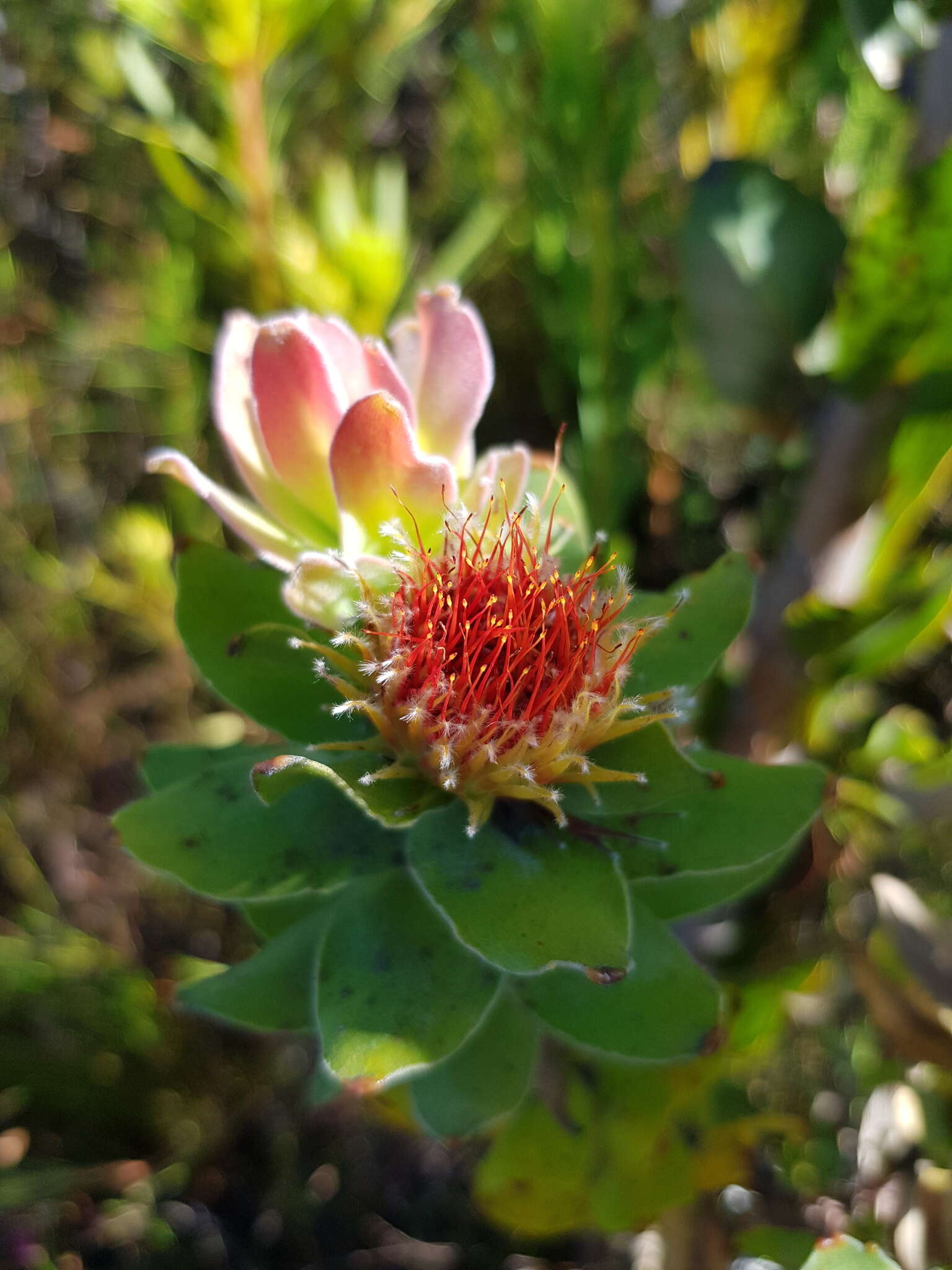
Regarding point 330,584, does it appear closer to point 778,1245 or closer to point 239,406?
point 239,406

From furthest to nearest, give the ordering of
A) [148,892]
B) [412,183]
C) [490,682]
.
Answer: [412,183], [148,892], [490,682]

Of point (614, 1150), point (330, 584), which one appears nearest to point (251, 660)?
point (330, 584)

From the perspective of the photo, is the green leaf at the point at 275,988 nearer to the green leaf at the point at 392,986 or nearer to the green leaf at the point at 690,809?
the green leaf at the point at 392,986

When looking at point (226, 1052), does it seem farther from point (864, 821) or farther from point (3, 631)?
point (864, 821)

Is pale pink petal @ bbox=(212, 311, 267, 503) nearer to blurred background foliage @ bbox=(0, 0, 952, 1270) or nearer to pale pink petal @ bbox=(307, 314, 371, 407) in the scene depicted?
pale pink petal @ bbox=(307, 314, 371, 407)

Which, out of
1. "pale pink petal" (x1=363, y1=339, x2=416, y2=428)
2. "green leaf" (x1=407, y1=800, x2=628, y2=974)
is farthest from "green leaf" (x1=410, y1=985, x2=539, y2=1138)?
"pale pink petal" (x1=363, y1=339, x2=416, y2=428)

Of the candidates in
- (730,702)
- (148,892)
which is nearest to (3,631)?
(148,892)
